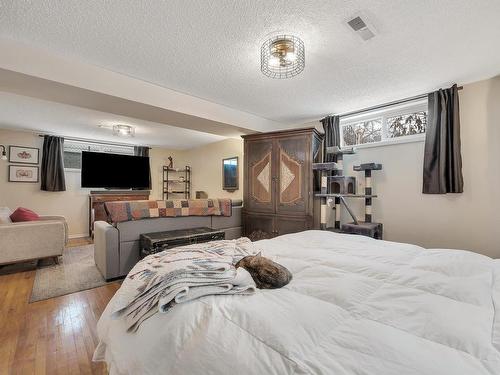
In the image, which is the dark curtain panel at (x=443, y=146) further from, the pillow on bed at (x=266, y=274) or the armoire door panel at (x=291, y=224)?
the pillow on bed at (x=266, y=274)

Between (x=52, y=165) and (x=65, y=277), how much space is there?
3131mm

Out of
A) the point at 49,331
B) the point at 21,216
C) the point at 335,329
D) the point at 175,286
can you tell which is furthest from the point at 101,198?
the point at 335,329

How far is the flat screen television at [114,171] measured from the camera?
5172mm

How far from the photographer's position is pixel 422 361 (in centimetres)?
55

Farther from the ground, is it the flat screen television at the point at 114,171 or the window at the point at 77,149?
the window at the point at 77,149

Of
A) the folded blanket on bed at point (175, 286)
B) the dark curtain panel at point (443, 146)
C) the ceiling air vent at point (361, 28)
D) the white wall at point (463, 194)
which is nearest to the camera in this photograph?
the folded blanket on bed at point (175, 286)

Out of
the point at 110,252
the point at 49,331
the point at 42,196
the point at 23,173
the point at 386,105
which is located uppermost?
the point at 386,105

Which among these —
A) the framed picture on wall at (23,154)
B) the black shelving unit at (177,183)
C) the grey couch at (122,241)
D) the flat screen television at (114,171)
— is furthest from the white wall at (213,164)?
the framed picture on wall at (23,154)

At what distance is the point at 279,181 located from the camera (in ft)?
11.3

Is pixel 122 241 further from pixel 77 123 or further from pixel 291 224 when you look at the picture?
pixel 77 123

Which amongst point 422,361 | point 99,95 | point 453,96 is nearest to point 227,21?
point 99,95

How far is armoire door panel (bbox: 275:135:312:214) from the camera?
322 centimetres

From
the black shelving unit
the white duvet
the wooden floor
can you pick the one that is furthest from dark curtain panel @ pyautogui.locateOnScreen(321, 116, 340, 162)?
the black shelving unit

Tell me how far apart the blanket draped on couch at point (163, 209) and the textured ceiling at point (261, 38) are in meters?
1.49
